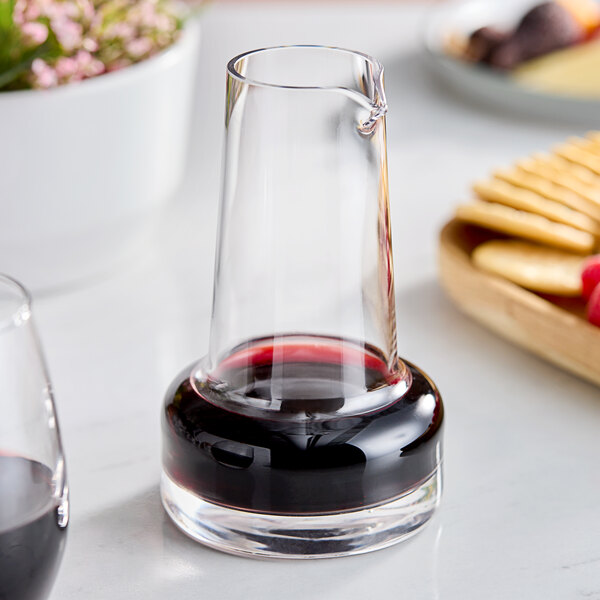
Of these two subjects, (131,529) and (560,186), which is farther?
(560,186)

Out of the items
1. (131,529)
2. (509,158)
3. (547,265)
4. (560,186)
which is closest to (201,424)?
(131,529)

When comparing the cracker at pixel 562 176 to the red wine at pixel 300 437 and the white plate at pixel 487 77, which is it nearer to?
the white plate at pixel 487 77

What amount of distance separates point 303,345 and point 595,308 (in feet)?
0.92

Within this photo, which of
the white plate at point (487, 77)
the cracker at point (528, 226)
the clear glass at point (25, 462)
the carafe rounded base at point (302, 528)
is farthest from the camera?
the white plate at point (487, 77)

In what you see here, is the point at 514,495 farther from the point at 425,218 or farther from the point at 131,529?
the point at 425,218

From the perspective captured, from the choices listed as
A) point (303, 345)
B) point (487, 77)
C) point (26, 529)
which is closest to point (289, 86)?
point (303, 345)

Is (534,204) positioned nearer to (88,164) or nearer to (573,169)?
(573,169)

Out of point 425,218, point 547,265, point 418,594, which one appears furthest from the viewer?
point 425,218

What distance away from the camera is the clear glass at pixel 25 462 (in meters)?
0.45

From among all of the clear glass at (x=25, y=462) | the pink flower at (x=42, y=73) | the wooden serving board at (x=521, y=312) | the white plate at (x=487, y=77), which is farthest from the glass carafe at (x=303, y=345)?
the white plate at (x=487, y=77)

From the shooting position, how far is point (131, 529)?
0.61 m

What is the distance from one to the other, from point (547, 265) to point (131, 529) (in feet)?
1.37

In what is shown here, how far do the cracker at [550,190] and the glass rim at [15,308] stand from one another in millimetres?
573

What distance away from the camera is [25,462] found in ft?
1.51
